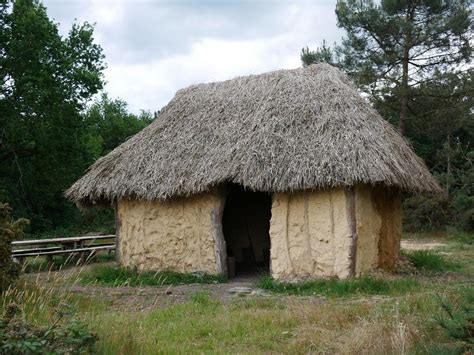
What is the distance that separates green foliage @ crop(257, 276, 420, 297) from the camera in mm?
8914

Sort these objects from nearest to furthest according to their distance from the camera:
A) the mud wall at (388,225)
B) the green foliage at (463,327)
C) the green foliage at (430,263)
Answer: the green foliage at (463,327)
the mud wall at (388,225)
the green foliage at (430,263)

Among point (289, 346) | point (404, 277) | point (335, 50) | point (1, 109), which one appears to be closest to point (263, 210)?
point (404, 277)

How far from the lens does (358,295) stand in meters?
8.72

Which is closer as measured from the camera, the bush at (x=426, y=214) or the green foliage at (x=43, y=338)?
the green foliage at (x=43, y=338)

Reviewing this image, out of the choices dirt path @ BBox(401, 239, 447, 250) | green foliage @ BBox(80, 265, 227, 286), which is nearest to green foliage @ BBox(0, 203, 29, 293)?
green foliage @ BBox(80, 265, 227, 286)

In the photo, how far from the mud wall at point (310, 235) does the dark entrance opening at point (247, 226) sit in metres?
3.68

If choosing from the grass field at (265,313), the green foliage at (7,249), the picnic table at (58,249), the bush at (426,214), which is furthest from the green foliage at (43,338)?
the bush at (426,214)

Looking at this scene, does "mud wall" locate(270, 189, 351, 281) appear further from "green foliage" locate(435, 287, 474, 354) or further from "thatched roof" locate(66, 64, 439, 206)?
"green foliage" locate(435, 287, 474, 354)

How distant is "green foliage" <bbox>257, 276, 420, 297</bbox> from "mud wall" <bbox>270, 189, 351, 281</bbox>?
0.99 ft

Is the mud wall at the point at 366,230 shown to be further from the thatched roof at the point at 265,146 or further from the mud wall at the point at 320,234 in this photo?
the thatched roof at the point at 265,146

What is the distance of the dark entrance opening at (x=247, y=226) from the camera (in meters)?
14.0

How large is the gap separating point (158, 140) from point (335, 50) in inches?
516

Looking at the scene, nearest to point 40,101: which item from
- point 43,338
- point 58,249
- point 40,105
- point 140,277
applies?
point 40,105

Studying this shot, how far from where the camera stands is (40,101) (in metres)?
19.3
